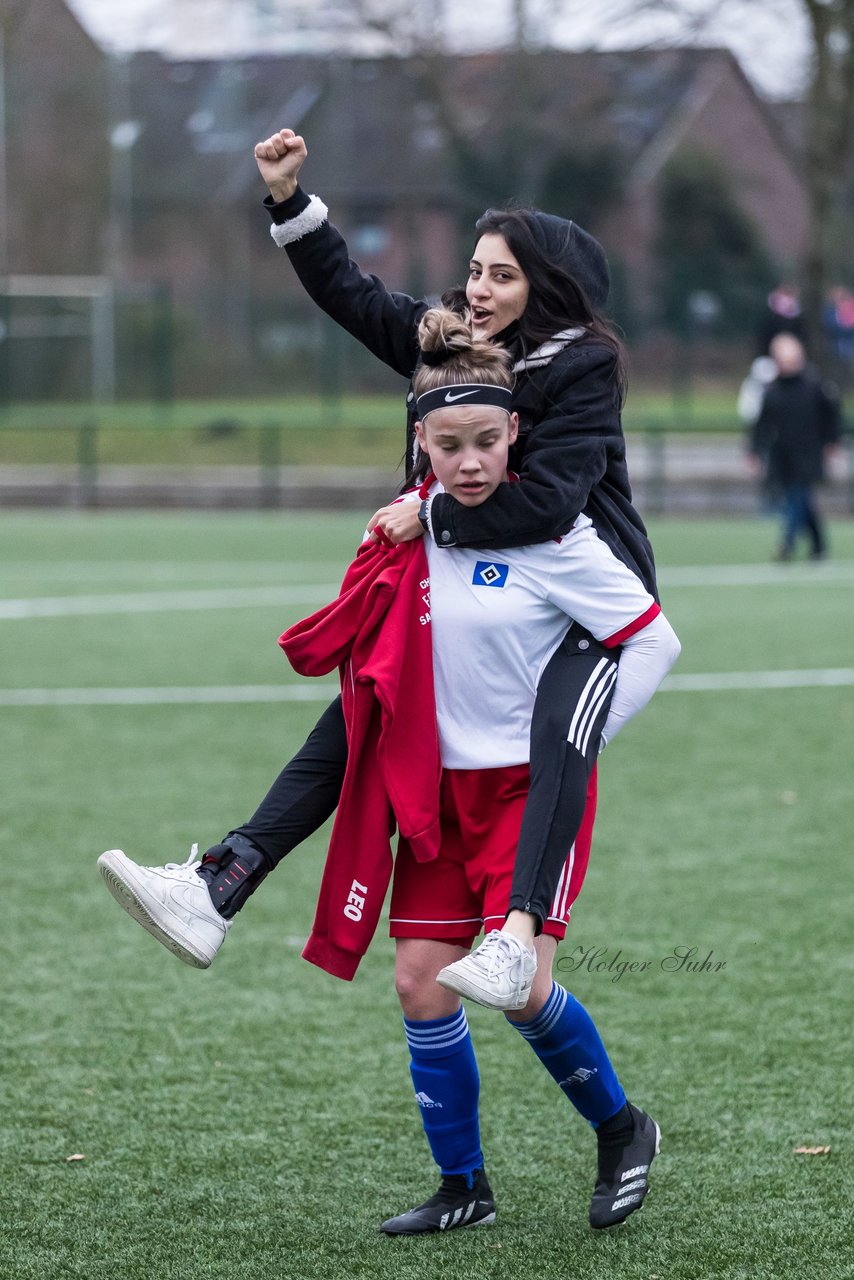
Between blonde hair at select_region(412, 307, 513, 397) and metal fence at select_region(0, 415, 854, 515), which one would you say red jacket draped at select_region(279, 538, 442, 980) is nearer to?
blonde hair at select_region(412, 307, 513, 397)

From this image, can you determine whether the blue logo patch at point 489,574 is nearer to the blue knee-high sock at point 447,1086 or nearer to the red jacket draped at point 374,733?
the red jacket draped at point 374,733

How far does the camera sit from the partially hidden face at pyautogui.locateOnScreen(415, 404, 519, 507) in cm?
343

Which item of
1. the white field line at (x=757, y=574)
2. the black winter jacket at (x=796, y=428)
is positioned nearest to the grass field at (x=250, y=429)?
the black winter jacket at (x=796, y=428)

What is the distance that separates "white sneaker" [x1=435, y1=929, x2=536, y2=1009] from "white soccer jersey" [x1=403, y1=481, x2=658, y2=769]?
39 centimetres

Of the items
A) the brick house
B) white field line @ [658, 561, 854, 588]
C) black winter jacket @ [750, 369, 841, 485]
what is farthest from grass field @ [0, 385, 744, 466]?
white field line @ [658, 561, 854, 588]

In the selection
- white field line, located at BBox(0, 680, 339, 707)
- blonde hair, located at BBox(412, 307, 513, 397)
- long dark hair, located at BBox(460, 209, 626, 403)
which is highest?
long dark hair, located at BBox(460, 209, 626, 403)


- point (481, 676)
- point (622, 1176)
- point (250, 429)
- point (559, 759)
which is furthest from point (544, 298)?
point (250, 429)

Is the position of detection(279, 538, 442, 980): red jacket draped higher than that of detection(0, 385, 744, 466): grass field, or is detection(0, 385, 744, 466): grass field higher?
detection(279, 538, 442, 980): red jacket draped

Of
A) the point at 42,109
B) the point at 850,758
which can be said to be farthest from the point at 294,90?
the point at 850,758

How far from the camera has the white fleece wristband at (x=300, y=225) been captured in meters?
3.81

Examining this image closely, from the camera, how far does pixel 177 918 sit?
11.5 feet

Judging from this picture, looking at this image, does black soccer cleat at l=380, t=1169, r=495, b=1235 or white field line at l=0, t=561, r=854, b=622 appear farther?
white field line at l=0, t=561, r=854, b=622

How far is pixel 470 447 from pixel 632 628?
1.48ft

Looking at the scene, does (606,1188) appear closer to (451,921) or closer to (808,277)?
(451,921)
